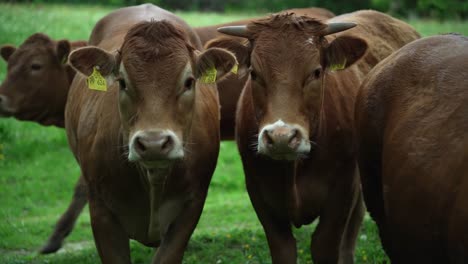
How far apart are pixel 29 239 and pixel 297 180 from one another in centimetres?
477

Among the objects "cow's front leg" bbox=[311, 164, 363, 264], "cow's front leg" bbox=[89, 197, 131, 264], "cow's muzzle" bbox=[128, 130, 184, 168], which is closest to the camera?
"cow's muzzle" bbox=[128, 130, 184, 168]

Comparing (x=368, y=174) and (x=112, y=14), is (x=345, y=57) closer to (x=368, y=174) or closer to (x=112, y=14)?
(x=368, y=174)

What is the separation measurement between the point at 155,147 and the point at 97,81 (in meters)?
1.03

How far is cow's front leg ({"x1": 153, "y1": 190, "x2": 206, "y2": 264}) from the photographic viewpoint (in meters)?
6.75

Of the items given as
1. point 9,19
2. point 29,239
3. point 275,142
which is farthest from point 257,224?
point 9,19

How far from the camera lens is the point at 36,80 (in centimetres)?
1147

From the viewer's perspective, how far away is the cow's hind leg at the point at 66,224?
10.6 m

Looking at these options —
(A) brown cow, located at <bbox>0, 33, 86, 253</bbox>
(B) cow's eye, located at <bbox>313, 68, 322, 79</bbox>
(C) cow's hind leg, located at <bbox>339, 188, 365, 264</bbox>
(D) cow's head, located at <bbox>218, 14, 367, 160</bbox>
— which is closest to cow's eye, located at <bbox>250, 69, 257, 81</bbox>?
(D) cow's head, located at <bbox>218, 14, 367, 160</bbox>

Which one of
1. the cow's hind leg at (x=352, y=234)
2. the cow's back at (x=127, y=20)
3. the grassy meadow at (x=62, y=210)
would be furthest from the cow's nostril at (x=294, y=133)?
the grassy meadow at (x=62, y=210)

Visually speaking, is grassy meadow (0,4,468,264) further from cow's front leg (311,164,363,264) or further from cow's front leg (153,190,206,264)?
cow's front leg (153,190,206,264)

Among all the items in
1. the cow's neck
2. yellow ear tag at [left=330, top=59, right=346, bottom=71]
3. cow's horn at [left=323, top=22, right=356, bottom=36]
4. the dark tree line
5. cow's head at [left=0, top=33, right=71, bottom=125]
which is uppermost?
cow's horn at [left=323, top=22, right=356, bottom=36]

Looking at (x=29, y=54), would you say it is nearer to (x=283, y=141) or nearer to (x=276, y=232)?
(x=276, y=232)

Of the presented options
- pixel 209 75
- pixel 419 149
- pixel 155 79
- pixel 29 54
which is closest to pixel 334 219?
pixel 209 75

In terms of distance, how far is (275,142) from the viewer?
20.2ft
